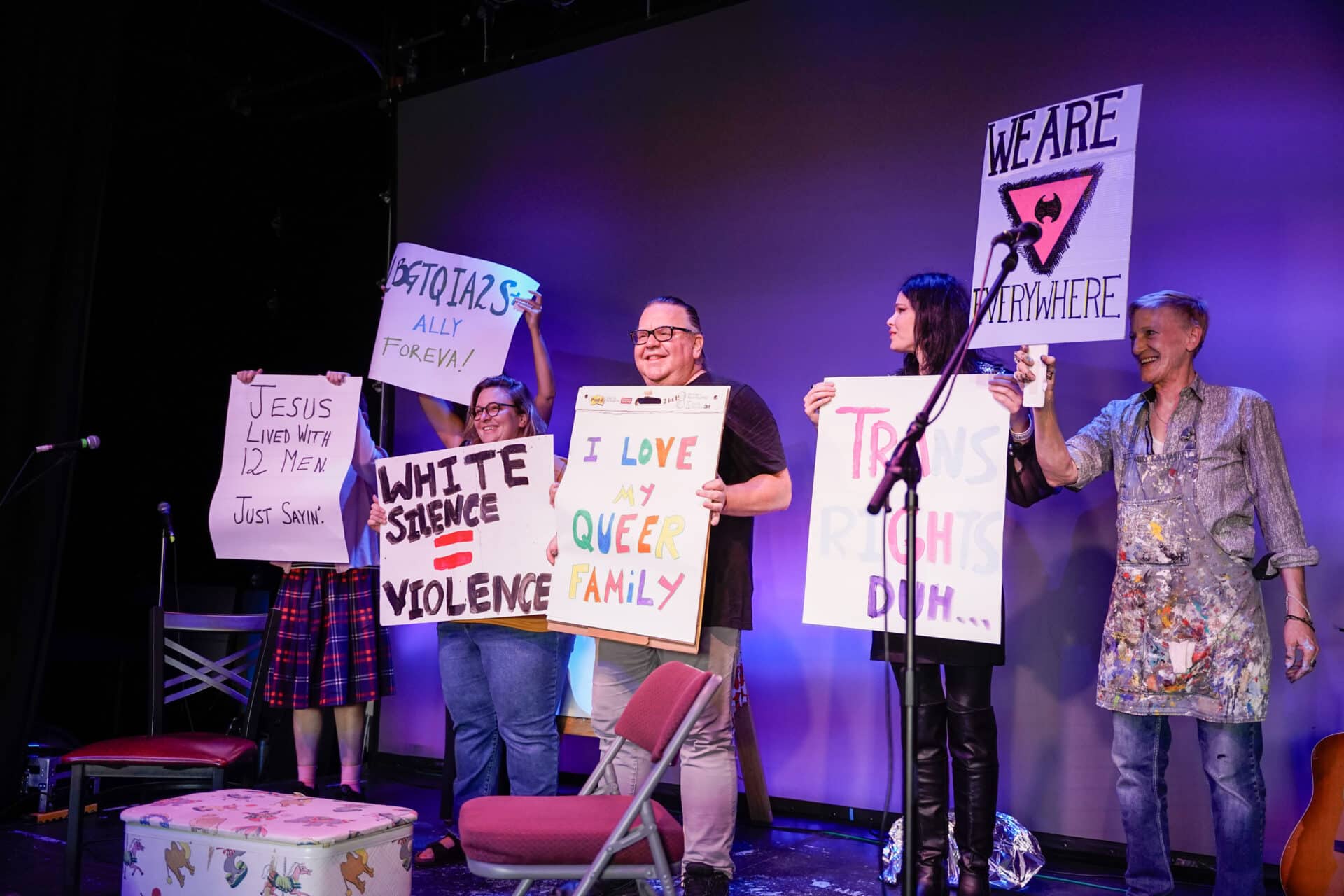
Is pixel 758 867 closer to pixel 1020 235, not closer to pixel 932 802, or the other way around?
pixel 932 802

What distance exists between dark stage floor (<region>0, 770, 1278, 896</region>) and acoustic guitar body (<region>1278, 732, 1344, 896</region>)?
0.58 meters

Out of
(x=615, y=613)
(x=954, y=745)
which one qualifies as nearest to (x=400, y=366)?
(x=615, y=613)

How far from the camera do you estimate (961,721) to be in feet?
9.69

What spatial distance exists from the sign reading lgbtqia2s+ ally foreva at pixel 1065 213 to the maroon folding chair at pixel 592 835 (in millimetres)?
1320

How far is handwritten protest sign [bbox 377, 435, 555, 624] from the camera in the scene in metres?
3.48

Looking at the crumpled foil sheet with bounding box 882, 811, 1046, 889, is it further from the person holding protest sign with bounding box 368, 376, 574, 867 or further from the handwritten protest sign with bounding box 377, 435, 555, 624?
the handwritten protest sign with bounding box 377, 435, 555, 624

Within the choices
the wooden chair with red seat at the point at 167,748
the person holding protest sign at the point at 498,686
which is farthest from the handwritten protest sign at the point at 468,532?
the wooden chair with red seat at the point at 167,748

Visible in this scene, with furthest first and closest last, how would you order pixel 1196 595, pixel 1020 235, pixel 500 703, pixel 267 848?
1. pixel 500 703
2. pixel 1196 595
3. pixel 267 848
4. pixel 1020 235

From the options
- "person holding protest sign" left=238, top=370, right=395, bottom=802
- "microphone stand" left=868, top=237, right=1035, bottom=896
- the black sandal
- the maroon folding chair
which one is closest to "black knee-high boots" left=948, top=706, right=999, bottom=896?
"microphone stand" left=868, top=237, right=1035, bottom=896

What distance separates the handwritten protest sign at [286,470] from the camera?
13.2 feet

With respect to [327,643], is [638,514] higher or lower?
higher

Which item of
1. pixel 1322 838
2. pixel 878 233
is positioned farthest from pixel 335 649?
pixel 1322 838

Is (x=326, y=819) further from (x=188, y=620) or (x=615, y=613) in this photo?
(x=188, y=620)

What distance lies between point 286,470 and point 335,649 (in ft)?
2.38
